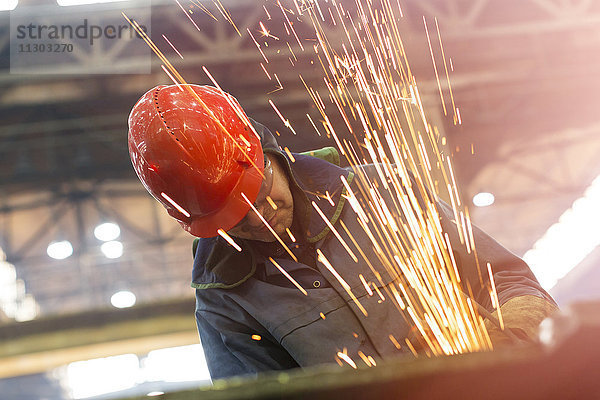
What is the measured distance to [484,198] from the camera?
1031 cm

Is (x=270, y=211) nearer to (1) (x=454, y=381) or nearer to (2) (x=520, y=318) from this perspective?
(2) (x=520, y=318)

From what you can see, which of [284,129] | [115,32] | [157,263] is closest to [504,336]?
[115,32]

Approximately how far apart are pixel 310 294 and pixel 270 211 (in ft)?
1.06

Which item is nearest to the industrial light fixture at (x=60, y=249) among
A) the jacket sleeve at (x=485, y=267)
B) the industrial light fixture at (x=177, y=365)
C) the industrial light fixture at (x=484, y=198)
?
the industrial light fixture at (x=177, y=365)

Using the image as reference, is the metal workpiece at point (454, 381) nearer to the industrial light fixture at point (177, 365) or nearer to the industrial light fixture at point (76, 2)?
the industrial light fixture at point (76, 2)

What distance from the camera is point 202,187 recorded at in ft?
6.86

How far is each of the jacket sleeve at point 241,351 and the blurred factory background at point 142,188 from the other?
387 cm

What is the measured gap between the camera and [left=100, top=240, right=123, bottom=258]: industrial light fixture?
9.66 m

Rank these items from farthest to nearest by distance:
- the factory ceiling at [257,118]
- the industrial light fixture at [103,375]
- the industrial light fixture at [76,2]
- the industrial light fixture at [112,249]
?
the industrial light fixture at [103,375], the industrial light fixture at [112,249], the factory ceiling at [257,118], the industrial light fixture at [76,2]

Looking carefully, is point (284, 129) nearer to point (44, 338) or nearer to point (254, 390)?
point (44, 338)

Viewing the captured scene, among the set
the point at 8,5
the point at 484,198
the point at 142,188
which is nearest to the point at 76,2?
the point at 8,5

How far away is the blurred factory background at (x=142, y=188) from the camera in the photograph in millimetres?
6023

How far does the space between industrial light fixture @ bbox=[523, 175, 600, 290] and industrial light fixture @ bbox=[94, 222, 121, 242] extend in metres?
7.19

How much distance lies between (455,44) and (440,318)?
15.5 feet
